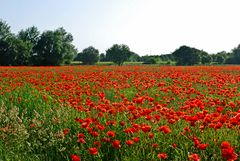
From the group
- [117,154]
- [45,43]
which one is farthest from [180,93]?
[45,43]

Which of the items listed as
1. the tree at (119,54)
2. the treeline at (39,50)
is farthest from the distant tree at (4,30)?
the tree at (119,54)

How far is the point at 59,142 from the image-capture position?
18.4 feet

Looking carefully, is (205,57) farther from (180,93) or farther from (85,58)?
(180,93)

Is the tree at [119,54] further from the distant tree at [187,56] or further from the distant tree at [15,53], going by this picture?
the distant tree at [15,53]

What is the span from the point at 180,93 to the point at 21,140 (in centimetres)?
409

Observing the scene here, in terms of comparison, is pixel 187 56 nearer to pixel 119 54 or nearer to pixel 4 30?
pixel 119 54

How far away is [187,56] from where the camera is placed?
88875mm

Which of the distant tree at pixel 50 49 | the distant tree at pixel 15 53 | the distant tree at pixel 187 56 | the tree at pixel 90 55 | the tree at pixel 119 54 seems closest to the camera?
the distant tree at pixel 15 53

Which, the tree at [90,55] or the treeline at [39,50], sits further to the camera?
the tree at [90,55]

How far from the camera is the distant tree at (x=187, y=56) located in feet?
290

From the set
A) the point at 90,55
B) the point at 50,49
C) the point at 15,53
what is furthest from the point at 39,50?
the point at 90,55

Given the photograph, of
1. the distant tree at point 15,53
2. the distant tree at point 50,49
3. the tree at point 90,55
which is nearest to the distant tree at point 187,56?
the tree at point 90,55

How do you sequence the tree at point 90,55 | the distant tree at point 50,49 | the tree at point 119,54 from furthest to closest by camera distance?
1. the tree at point 90,55
2. the tree at point 119,54
3. the distant tree at point 50,49

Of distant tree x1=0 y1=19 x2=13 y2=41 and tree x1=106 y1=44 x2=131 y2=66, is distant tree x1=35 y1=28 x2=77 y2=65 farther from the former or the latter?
tree x1=106 y1=44 x2=131 y2=66
